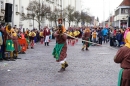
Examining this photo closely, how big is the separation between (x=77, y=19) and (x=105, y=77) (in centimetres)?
6236

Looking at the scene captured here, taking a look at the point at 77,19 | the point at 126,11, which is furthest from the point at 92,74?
the point at 126,11

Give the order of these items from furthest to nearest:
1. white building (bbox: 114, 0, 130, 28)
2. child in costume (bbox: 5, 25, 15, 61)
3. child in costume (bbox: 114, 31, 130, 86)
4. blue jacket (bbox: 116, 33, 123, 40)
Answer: white building (bbox: 114, 0, 130, 28), blue jacket (bbox: 116, 33, 123, 40), child in costume (bbox: 5, 25, 15, 61), child in costume (bbox: 114, 31, 130, 86)

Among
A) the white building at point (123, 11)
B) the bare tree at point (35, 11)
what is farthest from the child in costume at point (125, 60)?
the white building at point (123, 11)

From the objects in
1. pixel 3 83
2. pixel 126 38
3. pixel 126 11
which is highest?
pixel 126 11

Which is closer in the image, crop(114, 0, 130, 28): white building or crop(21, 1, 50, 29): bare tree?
crop(21, 1, 50, 29): bare tree

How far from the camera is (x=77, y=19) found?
240 ft

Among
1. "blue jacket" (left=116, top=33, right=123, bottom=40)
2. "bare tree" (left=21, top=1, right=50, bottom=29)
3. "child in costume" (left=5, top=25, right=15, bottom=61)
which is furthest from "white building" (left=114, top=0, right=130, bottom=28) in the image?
"child in costume" (left=5, top=25, right=15, bottom=61)

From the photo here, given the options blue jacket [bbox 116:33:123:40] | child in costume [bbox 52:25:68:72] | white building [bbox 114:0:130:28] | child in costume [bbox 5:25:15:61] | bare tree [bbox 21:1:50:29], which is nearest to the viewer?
child in costume [bbox 52:25:68:72]

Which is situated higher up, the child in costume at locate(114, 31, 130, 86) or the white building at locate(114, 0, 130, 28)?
the white building at locate(114, 0, 130, 28)

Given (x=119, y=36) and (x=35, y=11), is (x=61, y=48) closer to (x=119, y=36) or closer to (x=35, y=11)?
(x=119, y=36)

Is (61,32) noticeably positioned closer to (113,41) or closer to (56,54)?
(56,54)

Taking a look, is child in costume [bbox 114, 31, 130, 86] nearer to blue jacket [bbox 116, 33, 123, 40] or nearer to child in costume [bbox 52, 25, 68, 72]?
child in costume [bbox 52, 25, 68, 72]

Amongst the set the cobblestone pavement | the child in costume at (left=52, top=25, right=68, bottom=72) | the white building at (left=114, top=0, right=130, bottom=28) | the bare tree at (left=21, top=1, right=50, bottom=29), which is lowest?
the cobblestone pavement

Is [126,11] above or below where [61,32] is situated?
above
